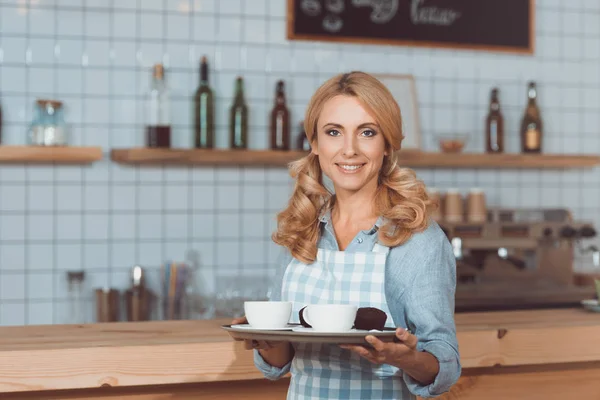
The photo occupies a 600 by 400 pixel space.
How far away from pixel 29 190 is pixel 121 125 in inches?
17.7

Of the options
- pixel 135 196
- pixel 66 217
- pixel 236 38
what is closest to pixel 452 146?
pixel 236 38

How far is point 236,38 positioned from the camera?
380 cm

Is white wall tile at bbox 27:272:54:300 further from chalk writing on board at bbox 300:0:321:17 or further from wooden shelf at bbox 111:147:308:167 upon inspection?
chalk writing on board at bbox 300:0:321:17

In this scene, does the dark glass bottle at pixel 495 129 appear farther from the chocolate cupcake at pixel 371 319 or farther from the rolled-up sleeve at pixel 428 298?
the chocolate cupcake at pixel 371 319

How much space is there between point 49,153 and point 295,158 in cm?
100

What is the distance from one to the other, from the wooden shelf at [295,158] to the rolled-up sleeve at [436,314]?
1.95m

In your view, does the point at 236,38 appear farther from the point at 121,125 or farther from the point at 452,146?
the point at 452,146

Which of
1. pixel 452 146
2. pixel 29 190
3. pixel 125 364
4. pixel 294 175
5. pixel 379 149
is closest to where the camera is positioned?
pixel 379 149

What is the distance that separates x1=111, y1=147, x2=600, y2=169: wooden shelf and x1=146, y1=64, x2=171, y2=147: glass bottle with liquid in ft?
0.29

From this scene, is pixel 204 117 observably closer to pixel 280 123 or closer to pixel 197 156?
pixel 197 156

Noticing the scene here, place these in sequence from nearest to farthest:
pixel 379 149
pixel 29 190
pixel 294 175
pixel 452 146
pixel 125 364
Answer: pixel 379 149 → pixel 294 175 → pixel 125 364 → pixel 29 190 → pixel 452 146

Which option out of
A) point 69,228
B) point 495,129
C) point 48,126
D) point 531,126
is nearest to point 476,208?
point 495,129

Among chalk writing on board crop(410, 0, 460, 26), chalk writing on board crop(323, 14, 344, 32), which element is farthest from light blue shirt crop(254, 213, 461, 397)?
chalk writing on board crop(410, 0, 460, 26)

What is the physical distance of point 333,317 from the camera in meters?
1.52
